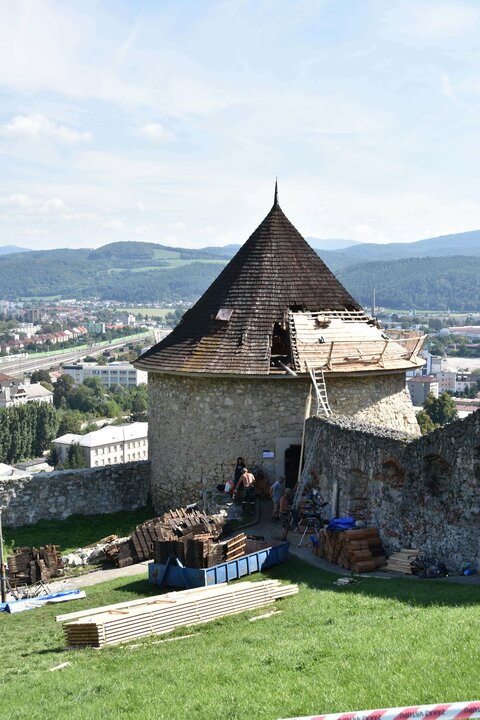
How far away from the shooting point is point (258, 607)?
1444 cm

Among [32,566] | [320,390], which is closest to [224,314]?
[320,390]

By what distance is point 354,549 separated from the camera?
1648 cm

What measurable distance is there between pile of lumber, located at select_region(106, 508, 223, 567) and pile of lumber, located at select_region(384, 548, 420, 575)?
3748mm

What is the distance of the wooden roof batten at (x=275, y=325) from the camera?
71.6 ft

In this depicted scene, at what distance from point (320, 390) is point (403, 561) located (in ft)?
20.7

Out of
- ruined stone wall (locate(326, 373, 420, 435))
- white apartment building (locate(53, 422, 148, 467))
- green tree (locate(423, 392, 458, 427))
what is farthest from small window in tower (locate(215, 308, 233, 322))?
white apartment building (locate(53, 422, 148, 467))

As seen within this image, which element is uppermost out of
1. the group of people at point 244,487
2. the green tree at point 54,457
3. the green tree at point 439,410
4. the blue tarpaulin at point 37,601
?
the group of people at point 244,487

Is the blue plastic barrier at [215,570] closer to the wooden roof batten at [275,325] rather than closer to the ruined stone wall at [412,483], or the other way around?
the ruined stone wall at [412,483]

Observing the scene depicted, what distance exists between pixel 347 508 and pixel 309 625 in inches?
224

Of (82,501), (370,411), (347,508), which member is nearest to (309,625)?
(347,508)

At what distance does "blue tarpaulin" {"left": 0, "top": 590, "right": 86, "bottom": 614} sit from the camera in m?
17.1

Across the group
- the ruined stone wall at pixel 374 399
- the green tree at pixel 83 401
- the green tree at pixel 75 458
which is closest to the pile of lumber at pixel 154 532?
the ruined stone wall at pixel 374 399

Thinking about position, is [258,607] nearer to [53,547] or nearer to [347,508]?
[347,508]

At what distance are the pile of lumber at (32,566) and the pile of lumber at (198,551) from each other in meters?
Answer: 3.46
